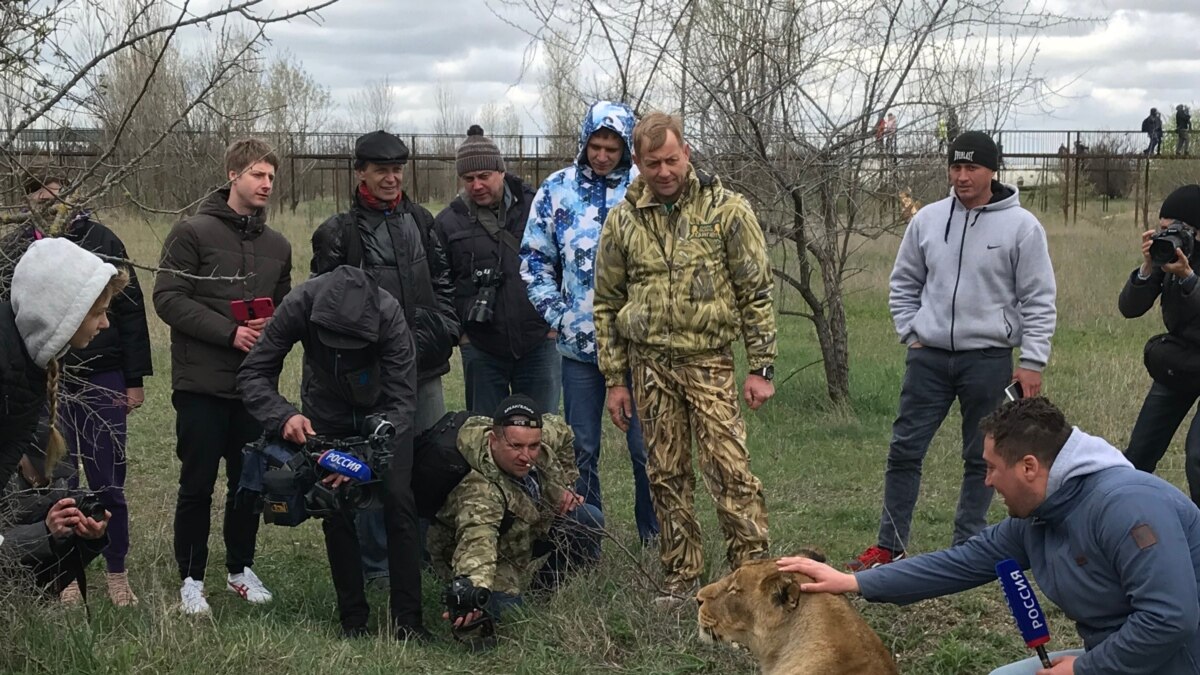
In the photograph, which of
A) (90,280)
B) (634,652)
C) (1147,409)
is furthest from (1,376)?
(1147,409)

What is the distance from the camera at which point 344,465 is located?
4.75m

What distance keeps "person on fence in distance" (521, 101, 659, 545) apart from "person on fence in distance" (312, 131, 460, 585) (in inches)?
18.3

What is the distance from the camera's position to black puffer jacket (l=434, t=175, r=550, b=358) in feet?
20.3

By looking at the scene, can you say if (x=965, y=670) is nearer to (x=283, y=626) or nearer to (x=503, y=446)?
(x=503, y=446)

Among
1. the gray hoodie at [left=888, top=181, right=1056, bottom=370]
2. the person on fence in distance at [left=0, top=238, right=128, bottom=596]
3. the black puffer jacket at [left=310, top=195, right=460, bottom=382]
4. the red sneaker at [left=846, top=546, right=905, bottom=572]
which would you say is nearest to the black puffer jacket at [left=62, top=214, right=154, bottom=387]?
the black puffer jacket at [left=310, top=195, right=460, bottom=382]

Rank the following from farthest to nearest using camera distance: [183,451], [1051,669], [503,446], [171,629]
Answer: [183,451], [503,446], [171,629], [1051,669]

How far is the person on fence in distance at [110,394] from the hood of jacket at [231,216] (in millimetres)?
459

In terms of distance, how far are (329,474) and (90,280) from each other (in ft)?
4.41

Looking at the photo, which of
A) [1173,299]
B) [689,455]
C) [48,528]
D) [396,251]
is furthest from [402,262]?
[1173,299]

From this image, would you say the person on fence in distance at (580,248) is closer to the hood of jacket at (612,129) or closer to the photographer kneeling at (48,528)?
the hood of jacket at (612,129)

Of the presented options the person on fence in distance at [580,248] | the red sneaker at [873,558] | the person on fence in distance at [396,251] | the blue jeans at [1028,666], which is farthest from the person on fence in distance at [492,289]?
the blue jeans at [1028,666]

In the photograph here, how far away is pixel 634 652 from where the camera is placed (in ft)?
15.3

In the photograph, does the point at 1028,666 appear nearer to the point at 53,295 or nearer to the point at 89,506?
the point at 53,295

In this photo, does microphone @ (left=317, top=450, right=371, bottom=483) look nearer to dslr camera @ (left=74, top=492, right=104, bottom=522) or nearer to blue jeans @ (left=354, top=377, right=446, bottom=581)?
dslr camera @ (left=74, top=492, right=104, bottom=522)
